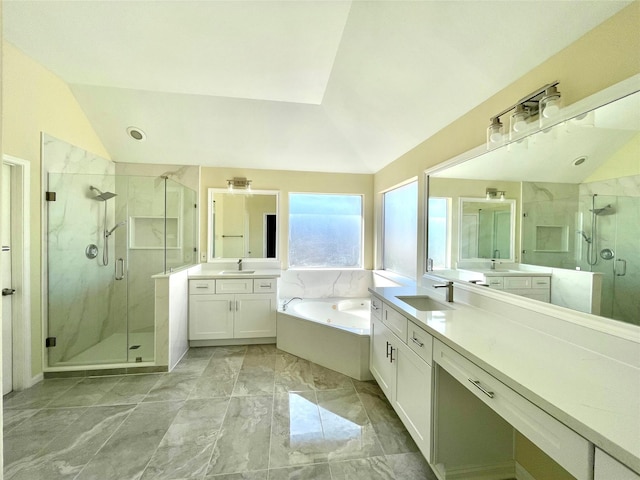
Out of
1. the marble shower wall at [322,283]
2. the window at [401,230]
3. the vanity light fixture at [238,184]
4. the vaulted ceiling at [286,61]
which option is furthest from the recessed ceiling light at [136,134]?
the window at [401,230]

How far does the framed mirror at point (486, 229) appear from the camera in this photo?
1.84 m

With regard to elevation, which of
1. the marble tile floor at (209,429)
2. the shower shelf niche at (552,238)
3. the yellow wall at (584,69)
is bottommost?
the marble tile floor at (209,429)

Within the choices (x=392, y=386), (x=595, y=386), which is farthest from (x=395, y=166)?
(x=595, y=386)

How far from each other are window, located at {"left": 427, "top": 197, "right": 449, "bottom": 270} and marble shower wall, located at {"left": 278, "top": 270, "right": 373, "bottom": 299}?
64.0 inches

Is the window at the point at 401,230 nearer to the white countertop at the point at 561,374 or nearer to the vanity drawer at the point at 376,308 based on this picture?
the vanity drawer at the point at 376,308

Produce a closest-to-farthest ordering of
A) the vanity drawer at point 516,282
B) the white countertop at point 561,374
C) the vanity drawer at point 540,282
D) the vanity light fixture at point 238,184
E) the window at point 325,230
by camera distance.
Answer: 1. the white countertop at point 561,374
2. the vanity drawer at point 540,282
3. the vanity drawer at point 516,282
4. the vanity light fixture at point 238,184
5. the window at point 325,230

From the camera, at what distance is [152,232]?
138 inches

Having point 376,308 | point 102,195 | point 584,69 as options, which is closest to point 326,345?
point 376,308

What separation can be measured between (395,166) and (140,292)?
331 cm

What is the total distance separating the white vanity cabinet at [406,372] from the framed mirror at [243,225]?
219 centimetres

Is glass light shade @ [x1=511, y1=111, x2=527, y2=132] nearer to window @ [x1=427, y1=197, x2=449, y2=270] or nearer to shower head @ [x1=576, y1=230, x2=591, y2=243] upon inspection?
shower head @ [x1=576, y1=230, x2=591, y2=243]

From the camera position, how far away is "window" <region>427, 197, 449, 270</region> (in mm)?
2414

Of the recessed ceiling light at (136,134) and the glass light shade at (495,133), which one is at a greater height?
the recessed ceiling light at (136,134)

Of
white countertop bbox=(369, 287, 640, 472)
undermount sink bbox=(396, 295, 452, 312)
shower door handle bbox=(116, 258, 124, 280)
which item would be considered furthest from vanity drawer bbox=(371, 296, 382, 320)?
shower door handle bbox=(116, 258, 124, 280)
